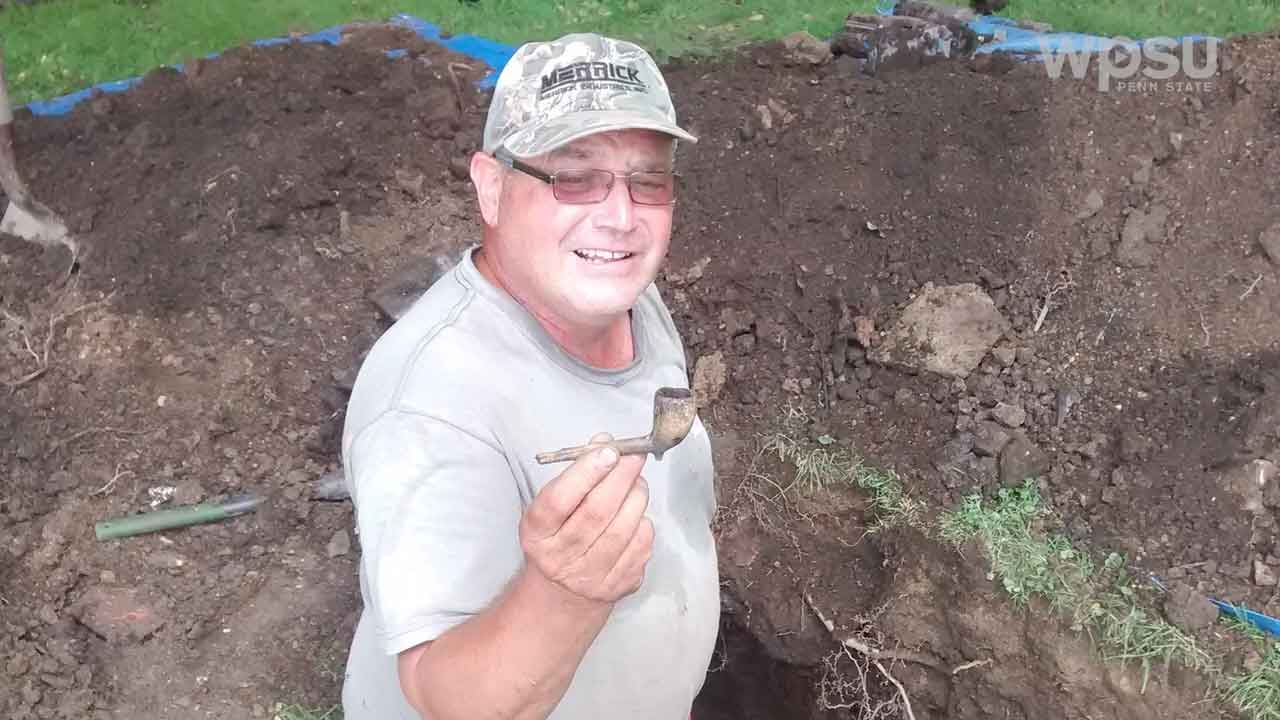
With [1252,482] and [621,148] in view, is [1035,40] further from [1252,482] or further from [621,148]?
[621,148]

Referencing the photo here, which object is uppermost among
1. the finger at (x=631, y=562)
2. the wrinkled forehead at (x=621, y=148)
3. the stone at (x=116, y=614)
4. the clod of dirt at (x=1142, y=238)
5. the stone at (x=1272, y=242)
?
the wrinkled forehead at (x=621, y=148)

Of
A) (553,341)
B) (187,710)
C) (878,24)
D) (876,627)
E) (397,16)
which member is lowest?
(187,710)

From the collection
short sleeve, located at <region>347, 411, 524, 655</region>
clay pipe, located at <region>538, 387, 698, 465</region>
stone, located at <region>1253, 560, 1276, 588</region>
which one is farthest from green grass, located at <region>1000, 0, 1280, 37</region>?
short sleeve, located at <region>347, 411, 524, 655</region>

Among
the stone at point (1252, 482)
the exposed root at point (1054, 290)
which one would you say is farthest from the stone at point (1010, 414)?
the stone at point (1252, 482)

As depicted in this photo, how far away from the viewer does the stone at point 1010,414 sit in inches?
143

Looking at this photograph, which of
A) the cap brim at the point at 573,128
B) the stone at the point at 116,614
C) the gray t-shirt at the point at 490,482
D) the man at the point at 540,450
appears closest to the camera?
the man at the point at 540,450

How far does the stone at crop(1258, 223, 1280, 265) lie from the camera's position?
357 centimetres

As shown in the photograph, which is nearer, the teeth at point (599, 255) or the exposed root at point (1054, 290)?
the teeth at point (599, 255)

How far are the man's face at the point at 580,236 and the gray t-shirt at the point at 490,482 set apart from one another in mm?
82

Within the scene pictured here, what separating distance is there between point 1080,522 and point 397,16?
4867 millimetres

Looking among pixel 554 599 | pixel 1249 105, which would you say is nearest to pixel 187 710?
pixel 554 599

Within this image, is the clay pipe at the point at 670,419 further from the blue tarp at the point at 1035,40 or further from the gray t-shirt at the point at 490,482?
the blue tarp at the point at 1035,40

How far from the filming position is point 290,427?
398 centimetres

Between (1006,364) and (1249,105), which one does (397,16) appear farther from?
(1249,105)
